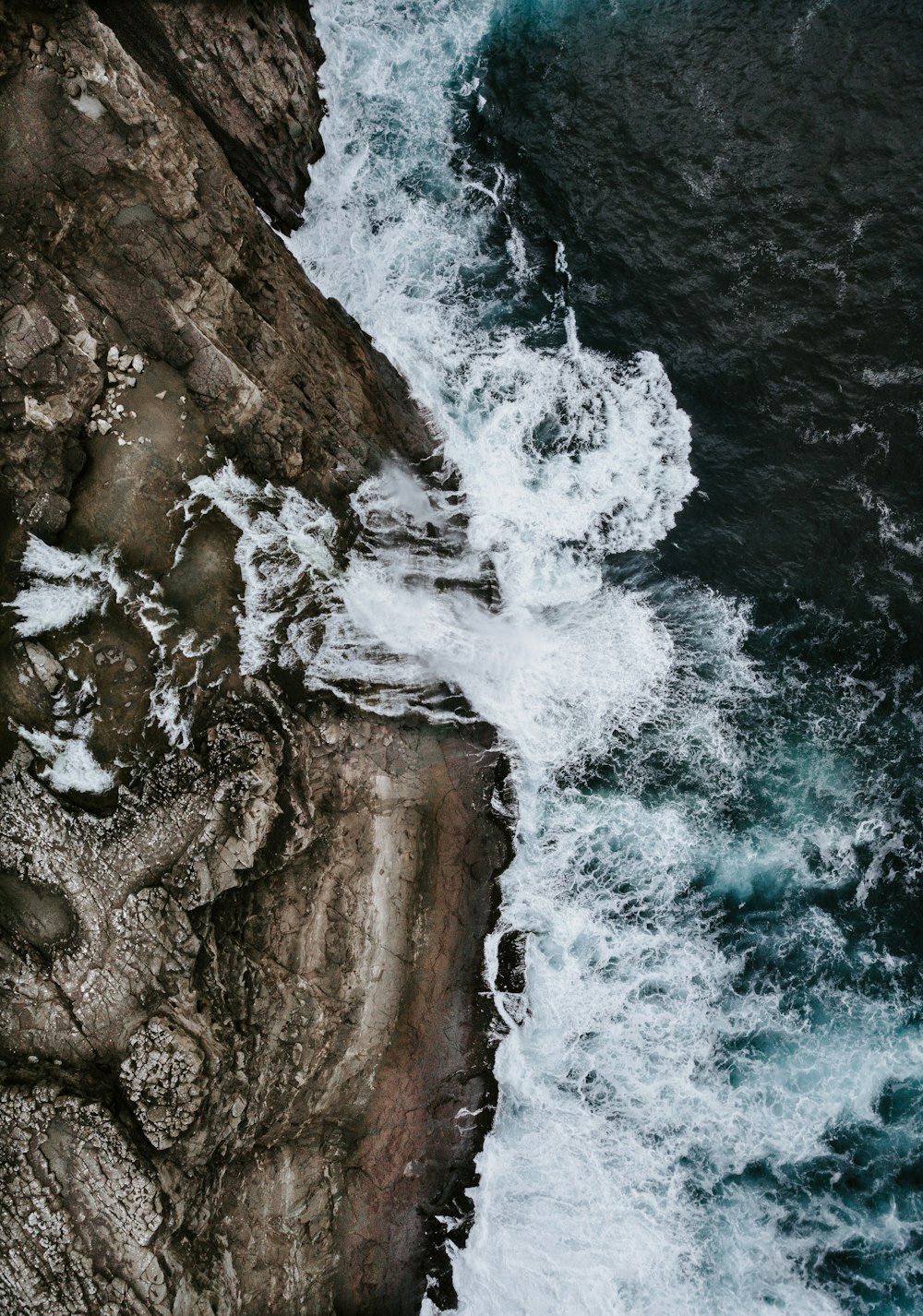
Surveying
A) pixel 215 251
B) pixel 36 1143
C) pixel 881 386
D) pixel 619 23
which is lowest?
pixel 36 1143

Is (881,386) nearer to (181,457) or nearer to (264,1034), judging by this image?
(181,457)

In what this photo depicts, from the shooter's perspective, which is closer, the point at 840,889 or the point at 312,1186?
the point at 312,1186

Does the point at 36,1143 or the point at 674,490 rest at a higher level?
the point at 674,490

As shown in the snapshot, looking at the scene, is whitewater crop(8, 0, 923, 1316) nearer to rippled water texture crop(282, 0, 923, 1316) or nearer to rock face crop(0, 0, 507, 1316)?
rippled water texture crop(282, 0, 923, 1316)

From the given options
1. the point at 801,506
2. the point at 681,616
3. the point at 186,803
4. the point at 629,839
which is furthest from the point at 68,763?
the point at 801,506

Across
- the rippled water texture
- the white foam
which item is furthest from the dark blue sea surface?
the white foam

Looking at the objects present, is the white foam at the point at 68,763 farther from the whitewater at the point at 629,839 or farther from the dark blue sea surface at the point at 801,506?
the dark blue sea surface at the point at 801,506

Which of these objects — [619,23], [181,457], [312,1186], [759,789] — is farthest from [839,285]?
[312,1186]

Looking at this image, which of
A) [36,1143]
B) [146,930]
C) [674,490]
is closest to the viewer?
[36,1143]
